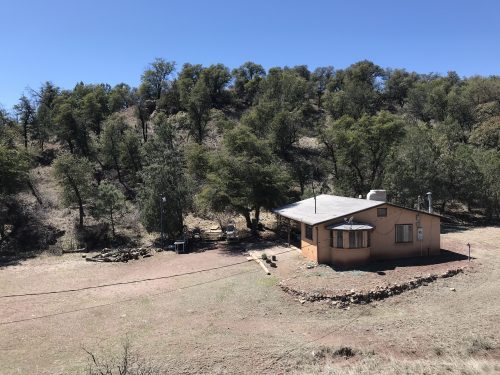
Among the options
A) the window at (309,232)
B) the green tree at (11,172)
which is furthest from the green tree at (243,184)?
the green tree at (11,172)

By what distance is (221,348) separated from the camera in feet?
43.1

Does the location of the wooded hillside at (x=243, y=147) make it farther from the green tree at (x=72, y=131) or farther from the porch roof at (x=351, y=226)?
the porch roof at (x=351, y=226)

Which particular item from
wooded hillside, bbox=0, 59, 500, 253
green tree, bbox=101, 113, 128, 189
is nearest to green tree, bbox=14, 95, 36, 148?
wooded hillside, bbox=0, 59, 500, 253

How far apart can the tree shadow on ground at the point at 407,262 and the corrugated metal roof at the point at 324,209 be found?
2.76m

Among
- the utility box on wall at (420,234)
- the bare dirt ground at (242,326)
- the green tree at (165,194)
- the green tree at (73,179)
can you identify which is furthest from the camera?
the green tree at (73,179)

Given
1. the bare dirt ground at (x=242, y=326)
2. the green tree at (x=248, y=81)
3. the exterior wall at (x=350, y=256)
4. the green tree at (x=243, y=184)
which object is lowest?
the bare dirt ground at (x=242, y=326)

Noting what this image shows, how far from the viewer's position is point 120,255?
2608cm

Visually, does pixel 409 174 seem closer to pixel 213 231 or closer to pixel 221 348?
pixel 213 231

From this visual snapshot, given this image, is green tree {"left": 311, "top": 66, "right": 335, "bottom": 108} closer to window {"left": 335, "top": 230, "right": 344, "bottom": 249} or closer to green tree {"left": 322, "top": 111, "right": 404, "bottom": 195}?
green tree {"left": 322, "top": 111, "right": 404, "bottom": 195}

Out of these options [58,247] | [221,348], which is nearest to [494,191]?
[221,348]

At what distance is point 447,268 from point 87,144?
4179 centimetres

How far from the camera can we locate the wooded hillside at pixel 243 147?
30219 mm

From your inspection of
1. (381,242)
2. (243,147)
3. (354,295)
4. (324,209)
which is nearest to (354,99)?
(243,147)

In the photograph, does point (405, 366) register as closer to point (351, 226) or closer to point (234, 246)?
point (351, 226)
